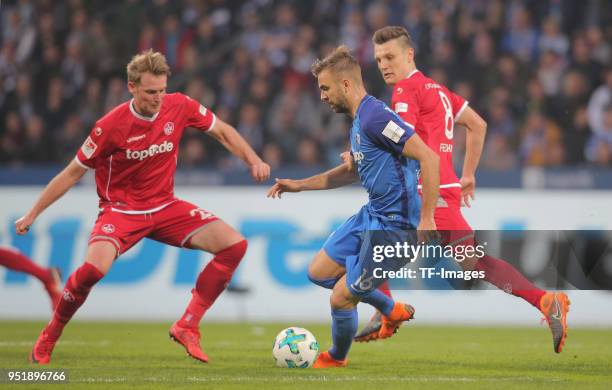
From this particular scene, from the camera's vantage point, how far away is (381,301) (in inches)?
302

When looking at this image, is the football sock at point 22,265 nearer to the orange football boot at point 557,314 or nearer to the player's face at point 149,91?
the player's face at point 149,91

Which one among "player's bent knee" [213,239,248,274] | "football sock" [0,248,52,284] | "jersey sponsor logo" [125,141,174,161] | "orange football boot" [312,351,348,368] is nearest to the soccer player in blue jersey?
"orange football boot" [312,351,348,368]

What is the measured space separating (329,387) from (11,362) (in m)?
2.75

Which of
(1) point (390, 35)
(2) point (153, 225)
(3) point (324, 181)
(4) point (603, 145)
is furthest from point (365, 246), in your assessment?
(4) point (603, 145)

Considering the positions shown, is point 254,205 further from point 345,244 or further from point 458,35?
point 345,244

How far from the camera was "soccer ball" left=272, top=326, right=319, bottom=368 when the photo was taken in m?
7.43

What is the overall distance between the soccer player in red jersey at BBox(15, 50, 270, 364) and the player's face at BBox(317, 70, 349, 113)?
1.07m

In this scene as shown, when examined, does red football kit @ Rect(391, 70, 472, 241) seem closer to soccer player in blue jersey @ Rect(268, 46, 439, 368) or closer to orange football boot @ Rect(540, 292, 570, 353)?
soccer player in blue jersey @ Rect(268, 46, 439, 368)

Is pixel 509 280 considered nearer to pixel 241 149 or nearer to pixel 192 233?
pixel 241 149

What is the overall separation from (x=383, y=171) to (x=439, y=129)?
0.99 meters

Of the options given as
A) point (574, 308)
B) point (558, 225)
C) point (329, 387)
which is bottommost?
point (574, 308)

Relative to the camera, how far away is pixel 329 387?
6.34 meters

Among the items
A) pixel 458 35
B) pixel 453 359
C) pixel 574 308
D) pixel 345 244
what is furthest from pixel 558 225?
pixel 345 244

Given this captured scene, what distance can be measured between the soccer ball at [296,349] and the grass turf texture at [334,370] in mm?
145
